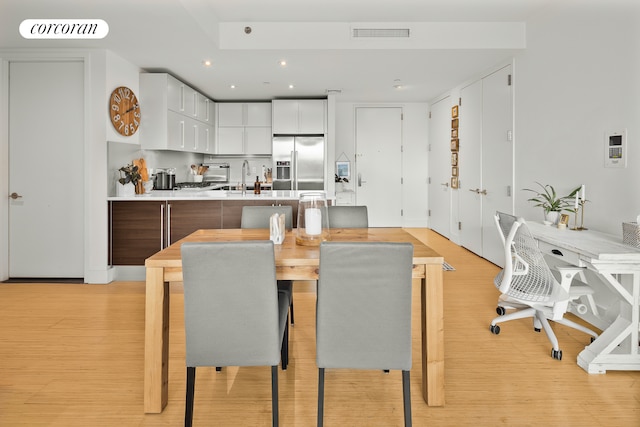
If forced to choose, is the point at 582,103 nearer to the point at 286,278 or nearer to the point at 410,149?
the point at 286,278

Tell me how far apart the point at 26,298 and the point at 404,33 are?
15.0 ft

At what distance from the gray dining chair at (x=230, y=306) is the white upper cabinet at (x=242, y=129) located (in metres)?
5.89

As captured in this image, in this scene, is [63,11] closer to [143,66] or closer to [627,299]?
[143,66]

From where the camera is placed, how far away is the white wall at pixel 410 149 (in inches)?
323

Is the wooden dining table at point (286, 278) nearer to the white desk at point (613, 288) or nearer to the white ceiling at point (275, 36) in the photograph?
the white desk at point (613, 288)

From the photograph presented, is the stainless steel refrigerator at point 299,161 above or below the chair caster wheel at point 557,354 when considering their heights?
above

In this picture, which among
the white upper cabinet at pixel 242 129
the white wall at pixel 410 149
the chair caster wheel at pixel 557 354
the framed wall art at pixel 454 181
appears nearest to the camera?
the chair caster wheel at pixel 557 354

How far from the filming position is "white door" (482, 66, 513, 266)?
4832 millimetres

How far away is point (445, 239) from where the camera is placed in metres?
7.19

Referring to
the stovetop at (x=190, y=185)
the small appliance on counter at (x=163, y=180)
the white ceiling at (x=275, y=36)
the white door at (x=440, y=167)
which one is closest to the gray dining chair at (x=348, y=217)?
the white ceiling at (x=275, y=36)

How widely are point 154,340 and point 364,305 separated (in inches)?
41.2

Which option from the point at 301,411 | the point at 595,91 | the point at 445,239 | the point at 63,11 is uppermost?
the point at 63,11

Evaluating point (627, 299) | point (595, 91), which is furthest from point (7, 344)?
point (595, 91)

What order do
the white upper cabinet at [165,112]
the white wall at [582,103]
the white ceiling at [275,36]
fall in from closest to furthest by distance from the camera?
the white wall at [582,103] < the white ceiling at [275,36] < the white upper cabinet at [165,112]
